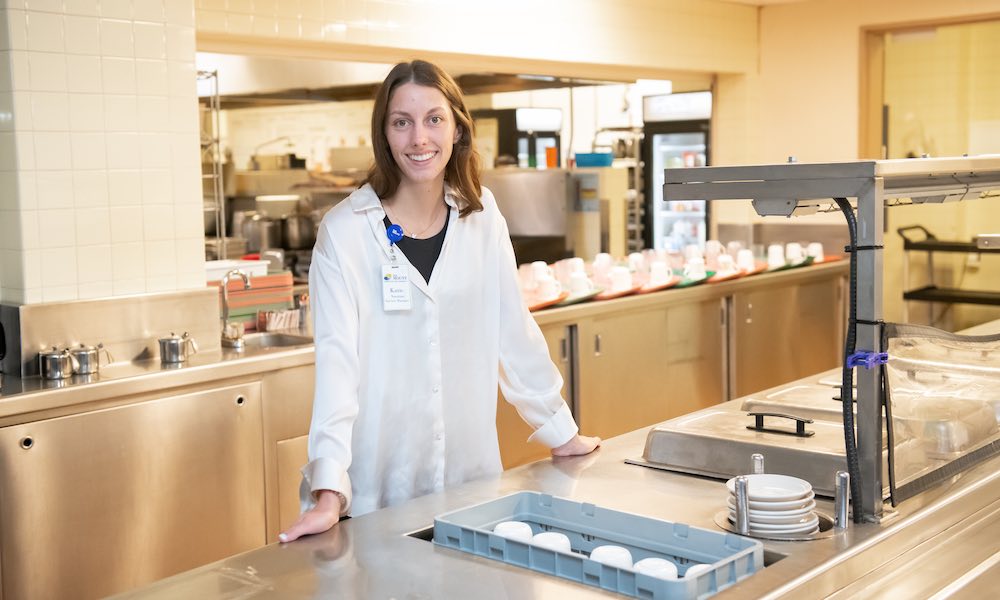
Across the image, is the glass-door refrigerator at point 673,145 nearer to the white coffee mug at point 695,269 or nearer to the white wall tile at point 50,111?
the white coffee mug at point 695,269

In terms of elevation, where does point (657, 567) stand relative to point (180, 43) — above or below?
below

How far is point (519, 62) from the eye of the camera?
5.90 metres

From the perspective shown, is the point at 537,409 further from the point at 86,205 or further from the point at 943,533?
the point at 86,205

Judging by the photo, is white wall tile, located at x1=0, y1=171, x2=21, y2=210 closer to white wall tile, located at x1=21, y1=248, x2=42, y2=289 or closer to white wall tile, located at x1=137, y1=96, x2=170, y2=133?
white wall tile, located at x1=21, y1=248, x2=42, y2=289

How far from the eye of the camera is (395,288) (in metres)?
2.53

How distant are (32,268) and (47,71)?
2.10ft

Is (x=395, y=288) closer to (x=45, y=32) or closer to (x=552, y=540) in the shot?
(x=552, y=540)

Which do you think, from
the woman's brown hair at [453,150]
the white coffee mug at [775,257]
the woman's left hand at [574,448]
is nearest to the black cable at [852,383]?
the woman's left hand at [574,448]

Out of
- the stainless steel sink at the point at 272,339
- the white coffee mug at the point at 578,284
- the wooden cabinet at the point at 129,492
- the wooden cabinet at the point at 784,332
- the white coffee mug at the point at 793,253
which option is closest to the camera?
the wooden cabinet at the point at 129,492

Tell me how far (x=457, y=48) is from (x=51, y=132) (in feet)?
7.63

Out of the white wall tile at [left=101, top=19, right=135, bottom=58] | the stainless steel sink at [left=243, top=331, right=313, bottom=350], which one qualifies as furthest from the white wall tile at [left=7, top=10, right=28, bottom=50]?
the stainless steel sink at [left=243, top=331, right=313, bottom=350]

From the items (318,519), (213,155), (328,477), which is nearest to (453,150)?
(328,477)

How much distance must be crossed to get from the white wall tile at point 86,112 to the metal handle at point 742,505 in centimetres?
265

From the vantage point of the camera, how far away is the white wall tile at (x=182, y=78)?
3.90 meters
